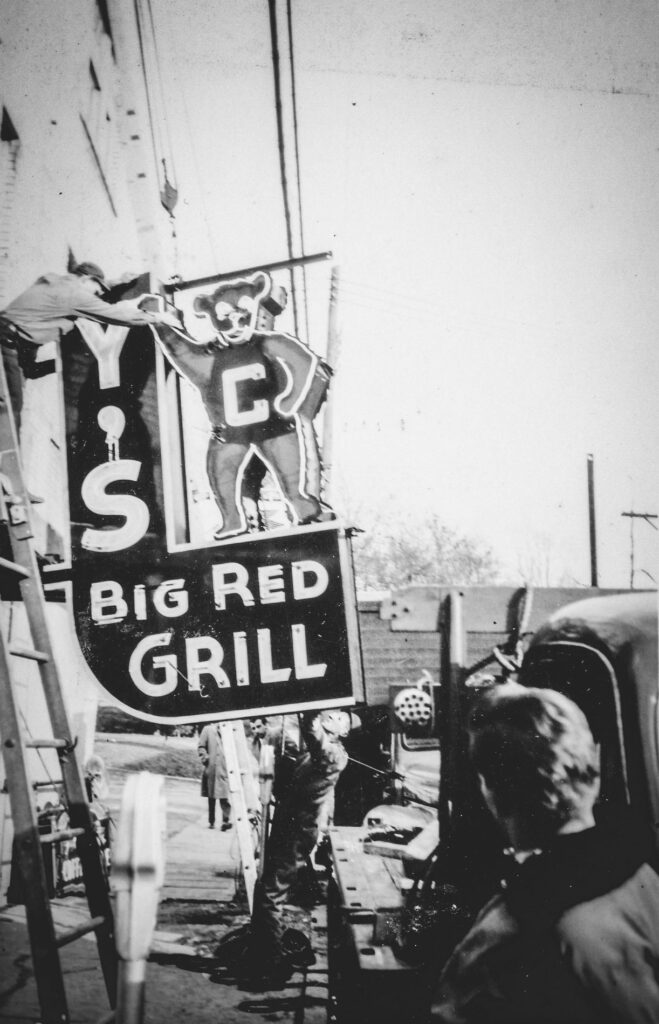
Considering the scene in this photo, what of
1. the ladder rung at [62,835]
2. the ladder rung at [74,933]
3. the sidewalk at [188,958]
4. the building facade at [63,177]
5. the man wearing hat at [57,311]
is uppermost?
the building facade at [63,177]

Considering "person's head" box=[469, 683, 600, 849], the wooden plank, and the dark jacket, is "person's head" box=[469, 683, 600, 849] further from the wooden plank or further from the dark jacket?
the wooden plank

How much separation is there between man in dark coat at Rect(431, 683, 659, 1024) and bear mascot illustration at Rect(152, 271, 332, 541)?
149 cm

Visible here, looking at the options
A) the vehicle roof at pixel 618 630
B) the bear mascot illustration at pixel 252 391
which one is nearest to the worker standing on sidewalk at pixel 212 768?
the bear mascot illustration at pixel 252 391

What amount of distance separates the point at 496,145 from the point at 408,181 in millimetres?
549

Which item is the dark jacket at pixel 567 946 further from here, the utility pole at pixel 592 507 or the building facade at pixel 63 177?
the building facade at pixel 63 177

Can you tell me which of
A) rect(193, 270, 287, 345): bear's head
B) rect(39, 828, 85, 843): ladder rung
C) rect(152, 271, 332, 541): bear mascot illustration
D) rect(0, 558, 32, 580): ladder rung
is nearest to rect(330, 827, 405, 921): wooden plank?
rect(39, 828, 85, 843): ladder rung

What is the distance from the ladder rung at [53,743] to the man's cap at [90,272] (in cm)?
257

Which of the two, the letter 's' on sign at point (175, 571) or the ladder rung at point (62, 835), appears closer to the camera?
the ladder rung at point (62, 835)

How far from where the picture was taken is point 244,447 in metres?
3.14

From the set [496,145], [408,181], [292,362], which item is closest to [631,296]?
[496,145]

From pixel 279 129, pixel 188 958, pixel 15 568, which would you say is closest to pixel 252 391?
pixel 15 568

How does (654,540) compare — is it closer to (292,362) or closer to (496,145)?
(292,362)

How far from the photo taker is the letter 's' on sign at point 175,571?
291cm

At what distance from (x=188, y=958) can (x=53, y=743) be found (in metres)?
1.44
